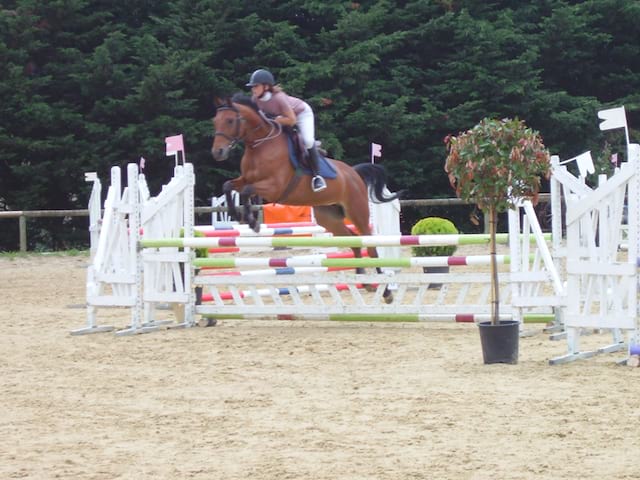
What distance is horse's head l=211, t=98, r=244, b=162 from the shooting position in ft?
28.5

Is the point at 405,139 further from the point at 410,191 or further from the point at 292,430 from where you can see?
the point at 292,430

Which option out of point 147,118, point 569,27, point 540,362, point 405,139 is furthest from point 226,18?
point 540,362

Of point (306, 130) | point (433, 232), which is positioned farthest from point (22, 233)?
point (306, 130)

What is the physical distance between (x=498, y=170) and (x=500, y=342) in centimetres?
93

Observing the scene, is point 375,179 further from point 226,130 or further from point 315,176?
point 226,130

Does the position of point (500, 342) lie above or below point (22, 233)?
below

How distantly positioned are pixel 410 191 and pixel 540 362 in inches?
585

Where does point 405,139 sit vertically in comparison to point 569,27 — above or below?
below

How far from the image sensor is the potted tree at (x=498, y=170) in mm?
6023

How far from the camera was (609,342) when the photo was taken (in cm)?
715

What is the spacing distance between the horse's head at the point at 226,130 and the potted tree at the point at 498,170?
9.31ft

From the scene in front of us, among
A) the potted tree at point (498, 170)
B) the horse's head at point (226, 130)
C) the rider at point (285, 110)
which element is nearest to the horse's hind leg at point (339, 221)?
the rider at point (285, 110)

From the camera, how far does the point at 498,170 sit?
19.8 feet

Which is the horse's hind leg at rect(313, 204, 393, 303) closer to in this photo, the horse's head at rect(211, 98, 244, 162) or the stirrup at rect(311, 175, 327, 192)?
the stirrup at rect(311, 175, 327, 192)
